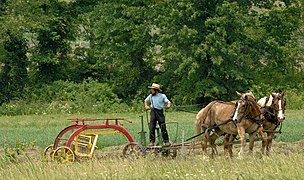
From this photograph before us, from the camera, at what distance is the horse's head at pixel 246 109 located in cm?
1584

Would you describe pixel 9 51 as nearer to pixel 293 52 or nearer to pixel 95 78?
pixel 95 78

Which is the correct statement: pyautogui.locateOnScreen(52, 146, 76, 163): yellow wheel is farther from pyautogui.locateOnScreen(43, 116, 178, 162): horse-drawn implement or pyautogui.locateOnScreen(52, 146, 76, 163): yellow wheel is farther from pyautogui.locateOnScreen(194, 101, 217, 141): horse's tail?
pyautogui.locateOnScreen(194, 101, 217, 141): horse's tail

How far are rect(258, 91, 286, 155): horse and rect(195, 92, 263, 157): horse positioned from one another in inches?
24.4

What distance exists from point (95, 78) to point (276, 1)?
11.8m

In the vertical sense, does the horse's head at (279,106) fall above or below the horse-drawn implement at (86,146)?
above

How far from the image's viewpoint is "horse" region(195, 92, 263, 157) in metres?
15.9

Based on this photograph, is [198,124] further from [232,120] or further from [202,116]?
[232,120]

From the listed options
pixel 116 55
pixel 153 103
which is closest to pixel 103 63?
pixel 116 55

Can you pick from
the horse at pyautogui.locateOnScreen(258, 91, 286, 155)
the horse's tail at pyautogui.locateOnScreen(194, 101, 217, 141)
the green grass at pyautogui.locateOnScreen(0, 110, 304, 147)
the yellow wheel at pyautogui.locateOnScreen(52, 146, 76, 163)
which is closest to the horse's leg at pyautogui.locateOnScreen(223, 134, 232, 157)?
the horse's tail at pyautogui.locateOnScreen(194, 101, 217, 141)

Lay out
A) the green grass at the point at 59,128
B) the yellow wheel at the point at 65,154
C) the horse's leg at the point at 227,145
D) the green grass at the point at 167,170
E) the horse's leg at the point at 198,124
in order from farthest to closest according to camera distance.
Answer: the green grass at the point at 59,128
the horse's leg at the point at 198,124
the horse's leg at the point at 227,145
the yellow wheel at the point at 65,154
the green grass at the point at 167,170

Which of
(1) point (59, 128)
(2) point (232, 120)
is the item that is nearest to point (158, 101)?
(2) point (232, 120)

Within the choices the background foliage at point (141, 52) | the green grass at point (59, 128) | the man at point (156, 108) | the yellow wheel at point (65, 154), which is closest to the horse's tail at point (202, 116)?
the man at point (156, 108)

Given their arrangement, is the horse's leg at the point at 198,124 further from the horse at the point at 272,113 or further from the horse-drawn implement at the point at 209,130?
the horse at the point at 272,113

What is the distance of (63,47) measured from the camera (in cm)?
4069
